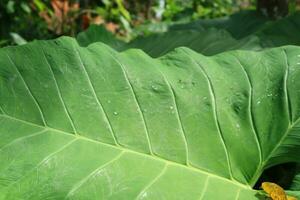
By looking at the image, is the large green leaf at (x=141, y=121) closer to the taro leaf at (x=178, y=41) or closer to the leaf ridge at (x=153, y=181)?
the leaf ridge at (x=153, y=181)

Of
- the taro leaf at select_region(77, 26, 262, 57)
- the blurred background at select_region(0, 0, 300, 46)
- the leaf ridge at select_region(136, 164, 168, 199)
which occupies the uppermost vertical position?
the taro leaf at select_region(77, 26, 262, 57)

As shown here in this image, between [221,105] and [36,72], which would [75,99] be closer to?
[36,72]

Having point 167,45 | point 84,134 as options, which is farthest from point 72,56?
point 167,45

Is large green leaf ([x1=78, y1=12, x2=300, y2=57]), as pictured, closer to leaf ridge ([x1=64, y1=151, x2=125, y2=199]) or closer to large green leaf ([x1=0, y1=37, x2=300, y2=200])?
large green leaf ([x1=0, y1=37, x2=300, y2=200])

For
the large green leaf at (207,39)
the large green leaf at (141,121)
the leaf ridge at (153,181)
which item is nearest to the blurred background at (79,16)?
the large green leaf at (207,39)

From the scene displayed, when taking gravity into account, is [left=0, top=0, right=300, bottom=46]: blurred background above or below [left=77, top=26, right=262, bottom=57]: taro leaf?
below

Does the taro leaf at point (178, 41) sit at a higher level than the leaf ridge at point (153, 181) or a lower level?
higher

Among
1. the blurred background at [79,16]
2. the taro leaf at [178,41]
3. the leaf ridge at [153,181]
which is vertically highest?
the taro leaf at [178,41]

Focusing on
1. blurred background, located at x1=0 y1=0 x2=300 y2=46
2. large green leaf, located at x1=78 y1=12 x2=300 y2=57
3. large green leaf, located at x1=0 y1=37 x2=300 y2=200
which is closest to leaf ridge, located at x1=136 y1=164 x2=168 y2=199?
large green leaf, located at x1=0 y1=37 x2=300 y2=200
